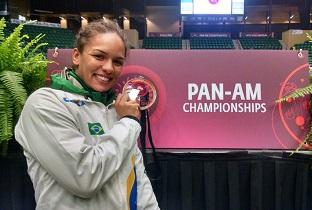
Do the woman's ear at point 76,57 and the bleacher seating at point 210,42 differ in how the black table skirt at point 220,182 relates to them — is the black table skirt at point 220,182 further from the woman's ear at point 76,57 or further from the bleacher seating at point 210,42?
the bleacher seating at point 210,42

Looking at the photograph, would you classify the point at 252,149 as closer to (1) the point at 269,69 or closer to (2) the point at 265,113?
(2) the point at 265,113

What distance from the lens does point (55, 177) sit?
2.70ft

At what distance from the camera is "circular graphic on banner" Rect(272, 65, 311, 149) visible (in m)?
1.40

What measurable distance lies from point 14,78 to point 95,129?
54cm

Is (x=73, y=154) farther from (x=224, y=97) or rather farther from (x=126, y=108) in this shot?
(x=224, y=97)

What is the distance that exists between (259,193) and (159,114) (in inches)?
19.5

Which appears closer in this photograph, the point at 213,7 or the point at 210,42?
the point at 213,7

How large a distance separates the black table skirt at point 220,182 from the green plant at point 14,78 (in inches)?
7.4

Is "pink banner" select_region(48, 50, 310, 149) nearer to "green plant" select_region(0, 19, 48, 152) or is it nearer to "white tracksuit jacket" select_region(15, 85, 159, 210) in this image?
"green plant" select_region(0, 19, 48, 152)

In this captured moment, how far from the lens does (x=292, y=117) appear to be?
55.5 inches

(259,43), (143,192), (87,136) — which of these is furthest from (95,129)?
(259,43)

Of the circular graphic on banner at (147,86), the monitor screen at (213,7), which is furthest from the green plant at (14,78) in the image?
the monitor screen at (213,7)

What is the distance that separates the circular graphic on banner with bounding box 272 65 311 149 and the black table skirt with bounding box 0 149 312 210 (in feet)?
0.27

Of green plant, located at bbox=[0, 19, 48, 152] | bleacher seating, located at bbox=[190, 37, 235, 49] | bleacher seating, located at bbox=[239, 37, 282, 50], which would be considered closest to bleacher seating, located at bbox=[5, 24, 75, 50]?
bleacher seating, located at bbox=[190, 37, 235, 49]
